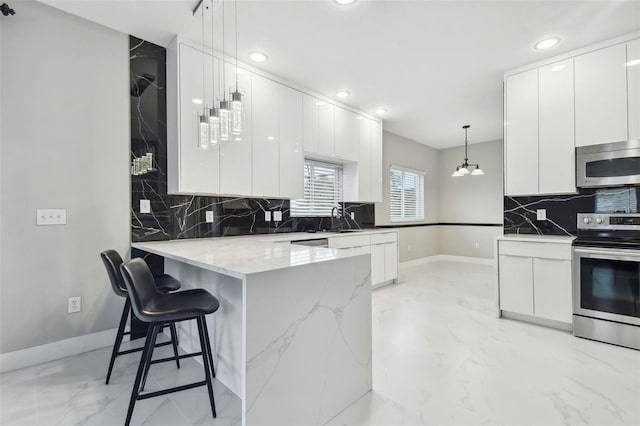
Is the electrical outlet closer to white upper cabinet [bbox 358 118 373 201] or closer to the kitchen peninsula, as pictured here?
the kitchen peninsula

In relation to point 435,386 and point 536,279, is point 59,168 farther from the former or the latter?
point 536,279

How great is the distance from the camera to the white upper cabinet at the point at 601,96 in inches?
106

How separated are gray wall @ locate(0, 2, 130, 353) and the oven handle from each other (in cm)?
412

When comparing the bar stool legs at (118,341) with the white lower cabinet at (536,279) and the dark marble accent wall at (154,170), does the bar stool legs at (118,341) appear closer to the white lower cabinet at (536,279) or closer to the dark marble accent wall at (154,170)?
the dark marble accent wall at (154,170)

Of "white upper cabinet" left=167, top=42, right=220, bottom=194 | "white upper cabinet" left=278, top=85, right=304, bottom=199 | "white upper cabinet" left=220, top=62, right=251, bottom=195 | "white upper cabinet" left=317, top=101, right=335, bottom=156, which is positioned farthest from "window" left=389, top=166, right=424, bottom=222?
"white upper cabinet" left=167, top=42, right=220, bottom=194

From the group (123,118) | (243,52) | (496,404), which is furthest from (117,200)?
(496,404)

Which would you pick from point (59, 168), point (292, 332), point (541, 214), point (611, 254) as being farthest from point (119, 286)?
point (541, 214)

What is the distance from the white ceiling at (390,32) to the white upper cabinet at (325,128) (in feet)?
0.92

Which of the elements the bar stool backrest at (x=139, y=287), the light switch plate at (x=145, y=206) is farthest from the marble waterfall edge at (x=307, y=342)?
the light switch plate at (x=145, y=206)

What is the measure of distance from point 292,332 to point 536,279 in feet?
8.96

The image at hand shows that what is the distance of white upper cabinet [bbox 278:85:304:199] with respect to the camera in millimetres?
3449

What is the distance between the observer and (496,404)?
1.74 metres

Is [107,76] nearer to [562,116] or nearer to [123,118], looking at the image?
[123,118]

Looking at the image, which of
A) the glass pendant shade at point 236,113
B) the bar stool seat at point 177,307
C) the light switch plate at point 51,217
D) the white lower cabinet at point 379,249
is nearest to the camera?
the bar stool seat at point 177,307
